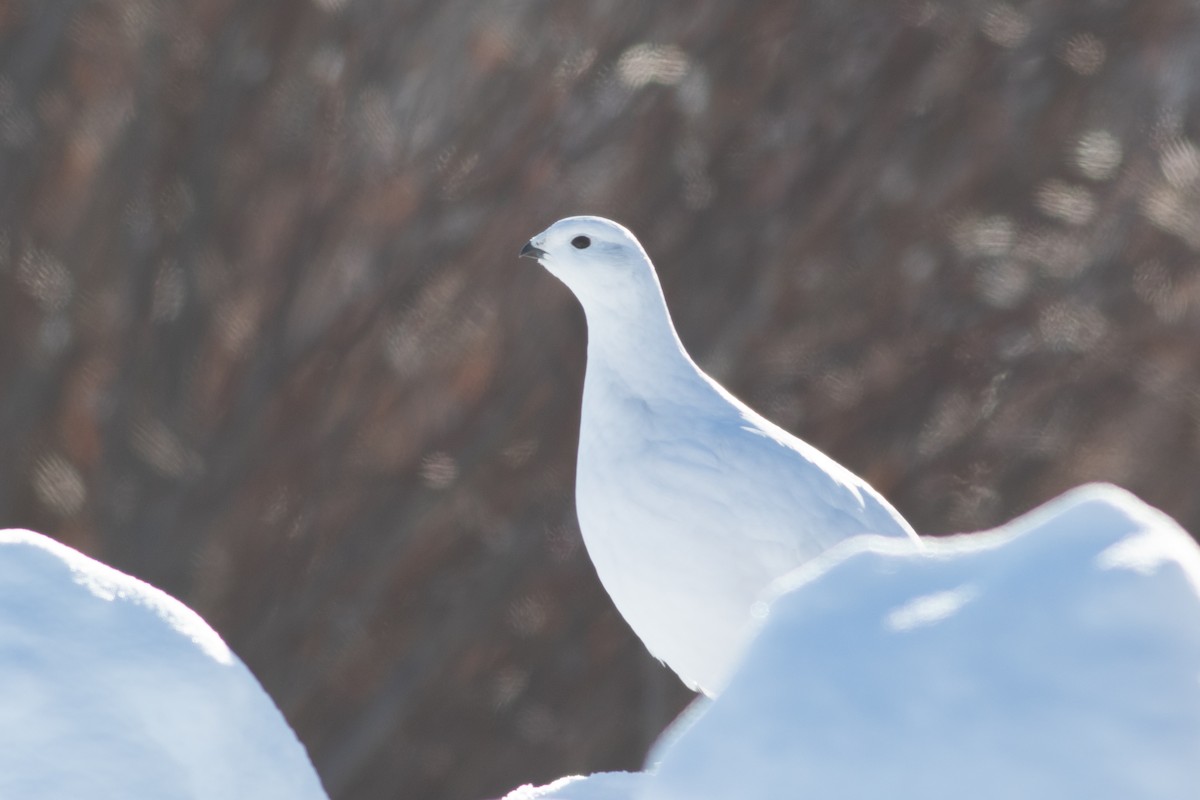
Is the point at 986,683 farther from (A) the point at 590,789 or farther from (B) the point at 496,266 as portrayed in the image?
(B) the point at 496,266

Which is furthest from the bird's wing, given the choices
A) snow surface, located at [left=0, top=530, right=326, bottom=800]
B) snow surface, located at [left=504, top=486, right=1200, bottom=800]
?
snow surface, located at [left=504, top=486, right=1200, bottom=800]

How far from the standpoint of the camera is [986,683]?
0.92 meters

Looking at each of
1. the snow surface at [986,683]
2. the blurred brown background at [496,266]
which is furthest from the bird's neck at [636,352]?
the blurred brown background at [496,266]

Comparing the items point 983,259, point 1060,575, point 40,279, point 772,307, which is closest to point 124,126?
point 40,279

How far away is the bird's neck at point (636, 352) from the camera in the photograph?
2221mm

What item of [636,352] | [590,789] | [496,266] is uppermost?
[636,352]

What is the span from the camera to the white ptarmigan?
2.10 meters

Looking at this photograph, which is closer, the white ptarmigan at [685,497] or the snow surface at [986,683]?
the snow surface at [986,683]

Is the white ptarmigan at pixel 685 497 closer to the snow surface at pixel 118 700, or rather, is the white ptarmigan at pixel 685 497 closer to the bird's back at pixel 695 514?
the bird's back at pixel 695 514

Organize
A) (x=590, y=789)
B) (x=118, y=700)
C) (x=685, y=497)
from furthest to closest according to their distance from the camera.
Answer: (x=685, y=497), (x=590, y=789), (x=118, y=700)

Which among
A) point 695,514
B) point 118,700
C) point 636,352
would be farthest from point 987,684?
point 636,352

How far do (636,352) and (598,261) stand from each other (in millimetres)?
142

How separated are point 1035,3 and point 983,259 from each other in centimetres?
79

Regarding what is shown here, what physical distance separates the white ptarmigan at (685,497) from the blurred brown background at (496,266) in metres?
3.05
